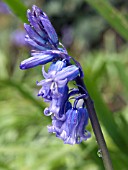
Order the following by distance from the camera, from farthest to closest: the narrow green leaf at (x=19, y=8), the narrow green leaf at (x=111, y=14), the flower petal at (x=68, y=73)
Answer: the narrow green leaf at (x=111, y=14) → the narrow green leaf at (x=19, y=8) → the flower petal at (x=68, y=73)

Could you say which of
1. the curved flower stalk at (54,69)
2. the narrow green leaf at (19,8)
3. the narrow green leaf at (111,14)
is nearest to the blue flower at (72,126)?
the curved flower stalk at (54,69)

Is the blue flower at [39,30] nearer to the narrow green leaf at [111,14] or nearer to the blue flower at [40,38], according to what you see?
the blue flower at [40,38]

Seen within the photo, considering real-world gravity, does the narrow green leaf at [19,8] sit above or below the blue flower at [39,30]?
above

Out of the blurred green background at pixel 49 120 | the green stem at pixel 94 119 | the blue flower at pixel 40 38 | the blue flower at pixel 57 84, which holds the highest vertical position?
the blurred green background at pixel 49 120

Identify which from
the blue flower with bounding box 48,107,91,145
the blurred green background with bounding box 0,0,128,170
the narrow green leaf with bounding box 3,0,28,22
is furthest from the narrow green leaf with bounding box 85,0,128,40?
the blue flower with bounding box 48,107,91,145

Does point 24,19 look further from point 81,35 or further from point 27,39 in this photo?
point 81,35

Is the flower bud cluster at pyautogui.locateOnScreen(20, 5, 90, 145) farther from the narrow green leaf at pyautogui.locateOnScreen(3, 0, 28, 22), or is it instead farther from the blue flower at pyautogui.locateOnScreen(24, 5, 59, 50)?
the narrow green leaf at pyautogui.locateOnScreen(3, 0, 28, 22)

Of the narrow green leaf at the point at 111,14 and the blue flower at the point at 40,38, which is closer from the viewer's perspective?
the blue flower at the point at 40,38

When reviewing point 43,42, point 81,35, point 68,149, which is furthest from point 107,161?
point 81,35

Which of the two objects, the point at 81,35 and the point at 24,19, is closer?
the point at 24,19
